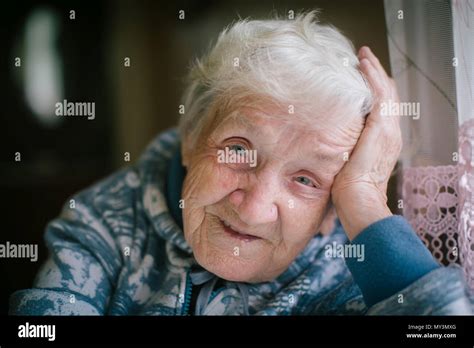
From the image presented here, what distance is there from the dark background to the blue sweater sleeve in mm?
142

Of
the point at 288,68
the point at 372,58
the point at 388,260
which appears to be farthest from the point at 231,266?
the point at 372,58

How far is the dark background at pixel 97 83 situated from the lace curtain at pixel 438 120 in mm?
59

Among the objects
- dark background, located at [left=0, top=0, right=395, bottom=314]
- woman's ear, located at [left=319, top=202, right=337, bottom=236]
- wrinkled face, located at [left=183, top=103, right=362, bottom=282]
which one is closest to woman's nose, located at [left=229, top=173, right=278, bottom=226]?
wrinkled face, located at [left=183, top=103, right=362, bottom=282]

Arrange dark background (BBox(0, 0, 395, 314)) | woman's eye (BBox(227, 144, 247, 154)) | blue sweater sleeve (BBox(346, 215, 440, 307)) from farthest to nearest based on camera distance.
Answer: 1. dark background (BBox(0, 0, 395, 314))
2. woman's eye (BBox(227, 144, 247, 154))
3. blue sweater sleeve (BBox(346, 215, 440, 307))

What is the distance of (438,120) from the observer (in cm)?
126

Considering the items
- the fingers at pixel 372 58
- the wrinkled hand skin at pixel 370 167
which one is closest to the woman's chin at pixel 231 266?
the wrinkled hand skin at pixel 370 167

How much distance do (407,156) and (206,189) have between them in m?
0.47

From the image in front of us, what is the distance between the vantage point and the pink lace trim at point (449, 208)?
123 centimetres

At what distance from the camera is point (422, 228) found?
125cm

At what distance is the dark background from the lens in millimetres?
1336

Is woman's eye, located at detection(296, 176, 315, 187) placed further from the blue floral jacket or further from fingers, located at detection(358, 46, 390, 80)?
fingers, located at detection(358, 46, 390, 80)

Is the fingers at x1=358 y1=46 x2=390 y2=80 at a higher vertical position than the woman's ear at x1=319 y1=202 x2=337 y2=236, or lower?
higher

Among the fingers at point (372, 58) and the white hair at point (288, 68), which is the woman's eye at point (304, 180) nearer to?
the white hair at point (288, 68)

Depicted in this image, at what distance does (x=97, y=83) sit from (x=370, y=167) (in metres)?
0.80
